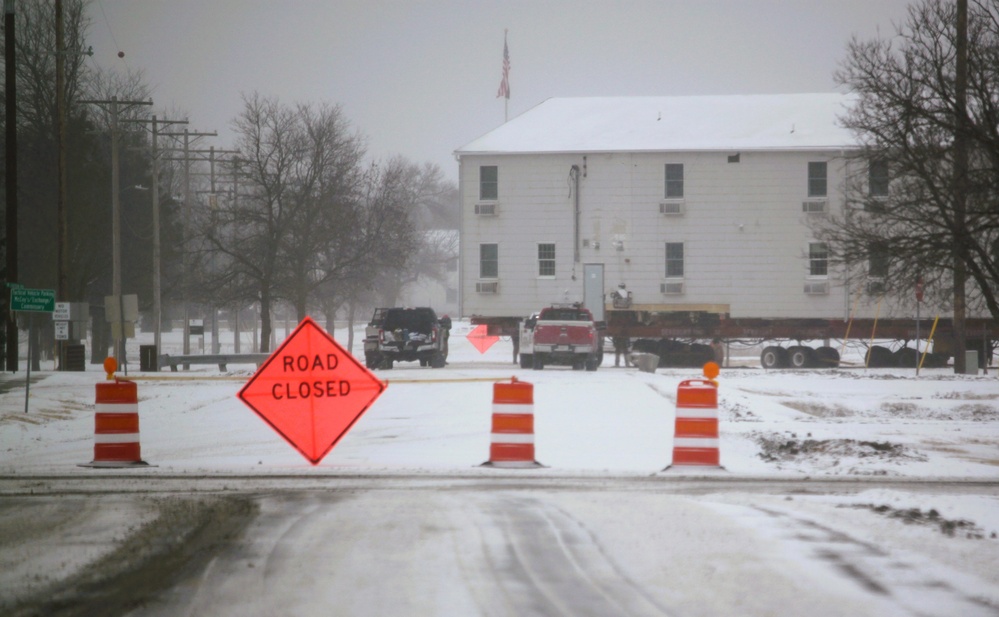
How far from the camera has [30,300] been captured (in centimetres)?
2308

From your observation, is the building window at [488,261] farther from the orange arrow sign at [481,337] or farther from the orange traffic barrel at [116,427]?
the orange traffic barrel at [116,427]

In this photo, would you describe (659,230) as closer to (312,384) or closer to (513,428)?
(513,428)

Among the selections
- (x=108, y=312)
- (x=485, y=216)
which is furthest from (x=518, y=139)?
(x=108, y=312)

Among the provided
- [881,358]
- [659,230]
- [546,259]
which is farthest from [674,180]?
[881,358]

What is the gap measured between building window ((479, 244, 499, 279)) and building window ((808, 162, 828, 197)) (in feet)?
41.0

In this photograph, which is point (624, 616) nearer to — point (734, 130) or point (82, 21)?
point (734, 130)

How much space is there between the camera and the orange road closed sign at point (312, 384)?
40.9ft

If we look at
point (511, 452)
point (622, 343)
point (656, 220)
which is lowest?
point (511, 452)

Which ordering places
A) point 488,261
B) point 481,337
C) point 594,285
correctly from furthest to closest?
1. point 481,337
2. point 488,261
3. point 594,285

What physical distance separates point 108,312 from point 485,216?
54.2 ft

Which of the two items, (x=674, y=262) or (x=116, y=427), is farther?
(x=674, y=262)

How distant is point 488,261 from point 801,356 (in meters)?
12.6

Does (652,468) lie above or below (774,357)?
below

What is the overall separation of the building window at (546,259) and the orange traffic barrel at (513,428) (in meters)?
32.2
